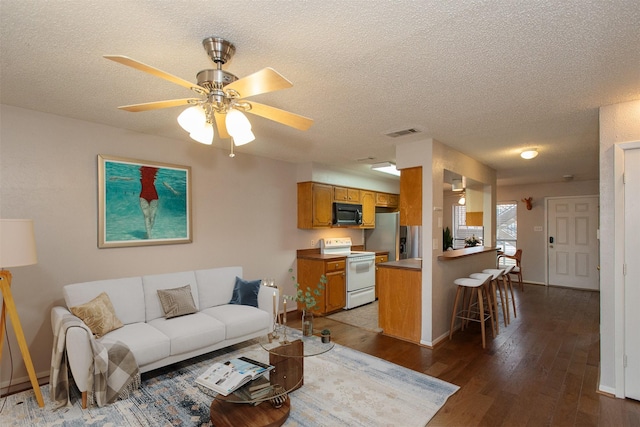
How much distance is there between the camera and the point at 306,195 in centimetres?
524

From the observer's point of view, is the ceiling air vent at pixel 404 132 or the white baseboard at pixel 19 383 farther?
the ceiling air vent at pixel 404 132

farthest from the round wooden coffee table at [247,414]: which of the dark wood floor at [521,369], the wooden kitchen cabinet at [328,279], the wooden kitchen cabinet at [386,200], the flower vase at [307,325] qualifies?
the wooden kitchen cabinet at [386,200]

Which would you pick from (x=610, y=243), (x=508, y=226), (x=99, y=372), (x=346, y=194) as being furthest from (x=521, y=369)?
(x=508, y=226)

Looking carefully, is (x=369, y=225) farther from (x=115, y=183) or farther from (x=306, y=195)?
(x=115, y=183)

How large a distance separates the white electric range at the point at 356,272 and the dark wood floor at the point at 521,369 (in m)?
0.85

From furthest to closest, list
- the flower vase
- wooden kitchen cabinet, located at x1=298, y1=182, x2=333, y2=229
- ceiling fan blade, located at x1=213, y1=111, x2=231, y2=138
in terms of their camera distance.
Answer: wooden kitchen cabinet, located at x1=298, y1=182, x2=333, y2=229 < the flower vase < ceiling fan blade, located at x1=213, y1=111, x2=231, y2=138

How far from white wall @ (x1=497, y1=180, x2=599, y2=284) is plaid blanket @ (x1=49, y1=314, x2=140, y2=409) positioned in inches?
324

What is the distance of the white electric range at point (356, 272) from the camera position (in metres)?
5.27

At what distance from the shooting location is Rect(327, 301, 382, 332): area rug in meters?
4.44

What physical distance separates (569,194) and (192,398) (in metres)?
8.23

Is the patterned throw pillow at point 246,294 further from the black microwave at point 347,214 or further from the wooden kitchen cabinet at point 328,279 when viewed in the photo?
the black microwave at point 347,214

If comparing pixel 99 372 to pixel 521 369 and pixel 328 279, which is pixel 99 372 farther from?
pixel 521 369

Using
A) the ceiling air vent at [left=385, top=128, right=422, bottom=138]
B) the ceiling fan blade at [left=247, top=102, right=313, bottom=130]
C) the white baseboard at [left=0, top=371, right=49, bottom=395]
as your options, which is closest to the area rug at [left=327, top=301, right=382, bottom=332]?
the ceiling air vent at [left=385, top=128, right=422, bottom=138]

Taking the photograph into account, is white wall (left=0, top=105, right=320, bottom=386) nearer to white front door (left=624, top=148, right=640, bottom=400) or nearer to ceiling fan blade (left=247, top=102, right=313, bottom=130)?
ceiling fan blade (left=247, top=102, right=313, bottom=130)
